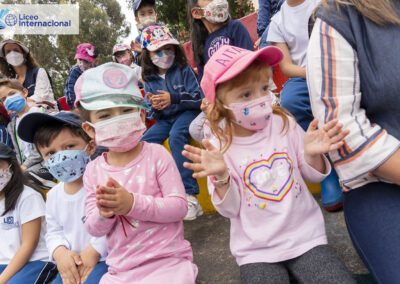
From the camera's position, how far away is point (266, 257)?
1450mm

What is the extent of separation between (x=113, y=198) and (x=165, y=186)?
349 millimetres

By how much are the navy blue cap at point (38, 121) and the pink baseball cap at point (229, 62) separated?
3.20ft

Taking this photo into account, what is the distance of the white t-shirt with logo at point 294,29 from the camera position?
250cm

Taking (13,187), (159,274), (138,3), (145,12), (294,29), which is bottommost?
(159,274)

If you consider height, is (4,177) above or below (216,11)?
below

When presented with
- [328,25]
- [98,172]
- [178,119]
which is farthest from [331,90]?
[178,119]

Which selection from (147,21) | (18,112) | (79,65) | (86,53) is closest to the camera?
(18,112)

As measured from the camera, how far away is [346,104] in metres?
1.23

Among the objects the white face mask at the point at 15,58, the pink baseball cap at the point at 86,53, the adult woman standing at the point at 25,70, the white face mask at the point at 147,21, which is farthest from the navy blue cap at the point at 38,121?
the pink baseball cap at the point at 86,53

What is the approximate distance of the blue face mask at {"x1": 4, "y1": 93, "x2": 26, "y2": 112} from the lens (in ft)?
11.9

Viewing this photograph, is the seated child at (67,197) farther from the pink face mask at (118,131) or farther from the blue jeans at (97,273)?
the pink face mask at (118,131)

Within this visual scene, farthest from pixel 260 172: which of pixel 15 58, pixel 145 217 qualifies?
pixel 15 58

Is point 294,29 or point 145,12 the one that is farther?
point 145,12

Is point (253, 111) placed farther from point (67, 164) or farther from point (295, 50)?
point (295, 50)
